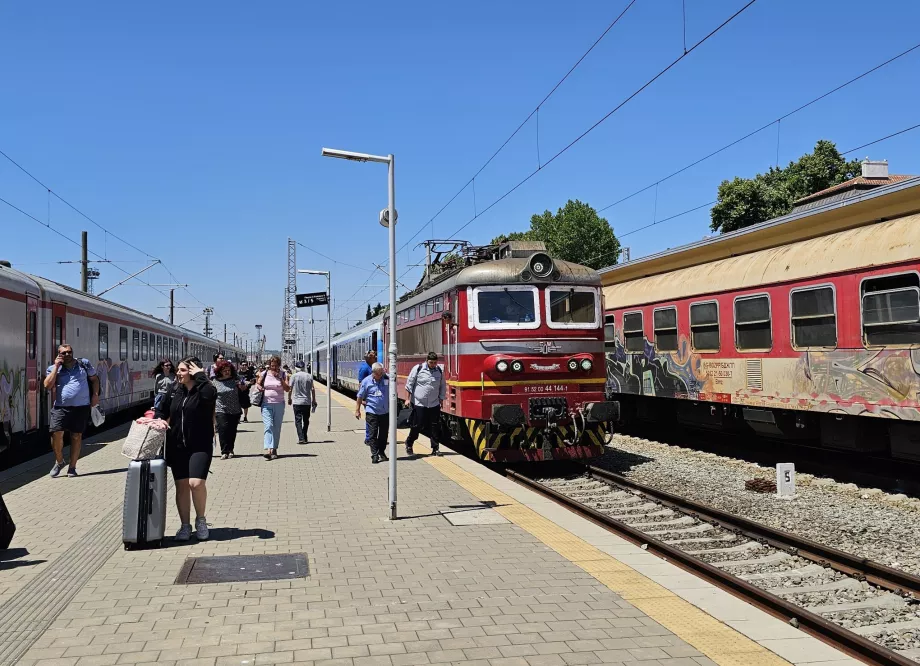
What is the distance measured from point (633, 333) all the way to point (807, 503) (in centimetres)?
757

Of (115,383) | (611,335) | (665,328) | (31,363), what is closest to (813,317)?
(665,328)

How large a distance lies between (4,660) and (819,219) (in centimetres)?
1176

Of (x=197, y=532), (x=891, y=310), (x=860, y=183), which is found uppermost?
(x=860, y=183)

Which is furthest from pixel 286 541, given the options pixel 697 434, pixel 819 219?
pixel 697 434

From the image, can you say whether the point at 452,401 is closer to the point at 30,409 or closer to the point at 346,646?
the point at 30,409

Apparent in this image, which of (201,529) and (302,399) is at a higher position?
(302,399)

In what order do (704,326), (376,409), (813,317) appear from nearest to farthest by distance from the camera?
(813,317) < (376,409) < (704,326)

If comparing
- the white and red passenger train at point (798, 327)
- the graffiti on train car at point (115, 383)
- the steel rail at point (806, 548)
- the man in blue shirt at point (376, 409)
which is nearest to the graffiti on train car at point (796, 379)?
the white and red passenger train at point (798, 327)

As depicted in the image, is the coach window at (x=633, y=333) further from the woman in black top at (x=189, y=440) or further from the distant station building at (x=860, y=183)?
the distant station building at (x=860, y=183)

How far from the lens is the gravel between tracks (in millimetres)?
7777

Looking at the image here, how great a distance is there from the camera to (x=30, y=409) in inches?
517

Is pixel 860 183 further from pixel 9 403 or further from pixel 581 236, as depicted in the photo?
pixel 9 403

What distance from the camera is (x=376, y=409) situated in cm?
1270

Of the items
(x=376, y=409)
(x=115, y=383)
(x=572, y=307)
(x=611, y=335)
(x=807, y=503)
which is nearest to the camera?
(x=807, y=503)
